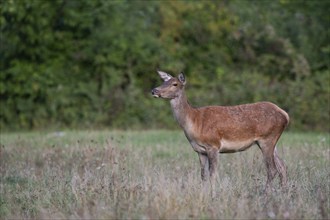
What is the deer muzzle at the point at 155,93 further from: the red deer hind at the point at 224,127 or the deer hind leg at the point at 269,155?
the deer hind leg at the point at 269,155

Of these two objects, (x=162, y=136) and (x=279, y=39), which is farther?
(x=279, y=39)

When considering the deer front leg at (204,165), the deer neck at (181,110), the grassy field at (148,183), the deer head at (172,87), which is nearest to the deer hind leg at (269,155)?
the grassy field at (148,183)

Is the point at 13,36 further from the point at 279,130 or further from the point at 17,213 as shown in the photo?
the point at 17,213

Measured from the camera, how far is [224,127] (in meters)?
12.2

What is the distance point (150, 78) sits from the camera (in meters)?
25.8

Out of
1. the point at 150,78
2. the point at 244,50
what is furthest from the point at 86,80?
the point at 244,50

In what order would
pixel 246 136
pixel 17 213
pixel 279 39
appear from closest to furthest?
pixel 17 213 → pixel 246 136 → pixel 279 39

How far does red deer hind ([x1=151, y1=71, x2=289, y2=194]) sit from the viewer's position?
12.1m

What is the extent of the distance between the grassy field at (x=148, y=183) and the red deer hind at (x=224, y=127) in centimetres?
39

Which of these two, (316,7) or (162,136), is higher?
(316,7)

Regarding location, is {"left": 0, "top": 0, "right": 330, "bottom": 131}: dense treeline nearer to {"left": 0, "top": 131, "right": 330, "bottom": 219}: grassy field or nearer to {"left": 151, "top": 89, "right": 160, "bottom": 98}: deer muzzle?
{"left": 0, "top": 131, "right": 330, "bottom": 219}: grassy field

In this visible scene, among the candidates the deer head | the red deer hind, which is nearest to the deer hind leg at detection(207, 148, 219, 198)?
the red deer hind

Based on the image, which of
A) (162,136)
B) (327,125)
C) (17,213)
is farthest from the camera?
(327,125)

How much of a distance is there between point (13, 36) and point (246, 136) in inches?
536
